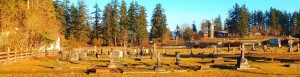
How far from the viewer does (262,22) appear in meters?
169

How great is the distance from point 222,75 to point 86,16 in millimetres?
86009

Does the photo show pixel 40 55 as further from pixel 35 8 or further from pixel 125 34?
pixel 125 34

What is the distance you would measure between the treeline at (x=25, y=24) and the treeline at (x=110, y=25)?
137ft

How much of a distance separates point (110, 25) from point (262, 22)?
291ft

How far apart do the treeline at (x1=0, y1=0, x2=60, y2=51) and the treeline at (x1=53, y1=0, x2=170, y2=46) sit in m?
41.8

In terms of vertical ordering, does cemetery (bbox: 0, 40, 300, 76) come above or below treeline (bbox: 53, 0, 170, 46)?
below

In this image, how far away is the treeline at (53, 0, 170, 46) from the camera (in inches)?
3932

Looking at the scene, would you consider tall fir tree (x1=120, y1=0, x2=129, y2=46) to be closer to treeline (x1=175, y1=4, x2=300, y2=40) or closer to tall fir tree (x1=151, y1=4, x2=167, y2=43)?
tall fir tree (x1=151, y1=4, x2=167, y2=43)

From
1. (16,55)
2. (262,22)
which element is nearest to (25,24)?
(16,55)

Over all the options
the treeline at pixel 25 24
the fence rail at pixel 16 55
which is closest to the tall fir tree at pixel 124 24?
the treeline at pixel 25 24

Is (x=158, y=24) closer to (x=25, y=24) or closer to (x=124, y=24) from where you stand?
(x=124, y=24)

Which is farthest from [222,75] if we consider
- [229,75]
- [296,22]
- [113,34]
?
[296,22]

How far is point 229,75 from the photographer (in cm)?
2144

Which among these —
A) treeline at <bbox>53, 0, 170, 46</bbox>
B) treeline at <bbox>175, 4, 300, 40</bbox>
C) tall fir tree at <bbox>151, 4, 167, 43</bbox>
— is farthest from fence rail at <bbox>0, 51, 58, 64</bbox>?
treeline at <bbox>175, 4, 300, 40</bbox>
